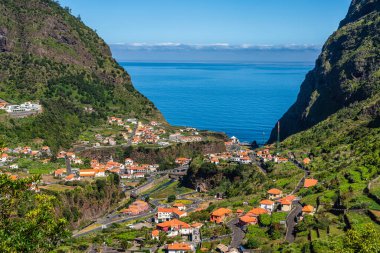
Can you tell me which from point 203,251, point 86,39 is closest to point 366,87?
point 203,251

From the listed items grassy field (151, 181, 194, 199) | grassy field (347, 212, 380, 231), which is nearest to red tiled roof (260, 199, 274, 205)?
grassy field (347, 212, 380, 231)

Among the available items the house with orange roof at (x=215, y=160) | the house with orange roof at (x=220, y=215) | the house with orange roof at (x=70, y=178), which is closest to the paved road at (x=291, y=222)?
the house with orange roof at (x=220, y=215)

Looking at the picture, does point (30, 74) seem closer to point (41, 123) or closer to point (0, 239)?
point (41, 123)

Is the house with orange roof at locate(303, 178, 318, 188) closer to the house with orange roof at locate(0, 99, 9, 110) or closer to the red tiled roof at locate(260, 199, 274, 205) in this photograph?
the red tiled roof at locate(260, 199, 274, 205)

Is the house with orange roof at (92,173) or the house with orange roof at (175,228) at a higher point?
the house with orange roof at (175,228)

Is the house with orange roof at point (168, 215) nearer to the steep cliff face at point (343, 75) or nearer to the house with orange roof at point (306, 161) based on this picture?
the house with orange roof at point (306, 161)
